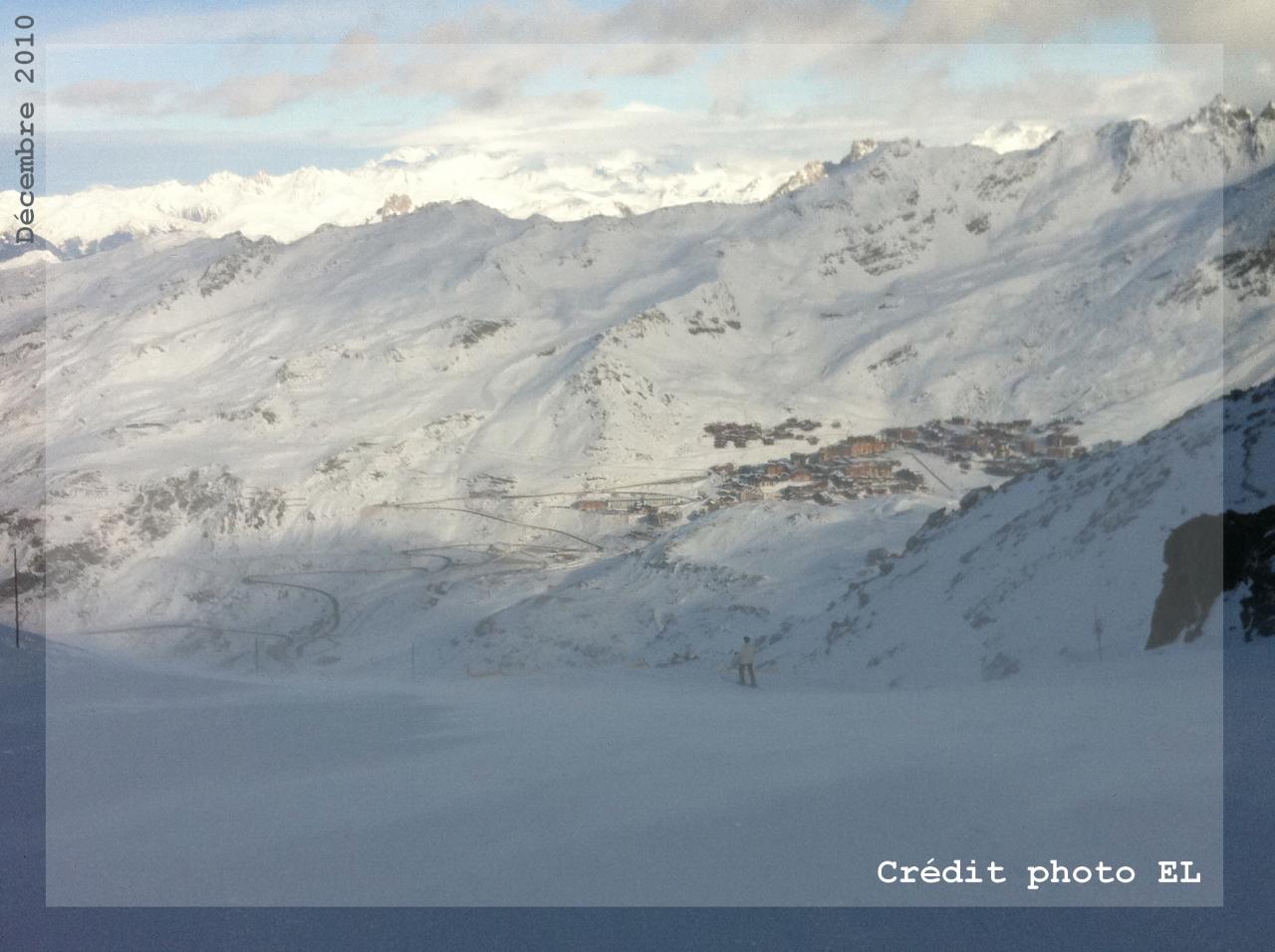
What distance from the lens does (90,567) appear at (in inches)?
2248

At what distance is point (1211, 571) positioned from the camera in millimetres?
14406

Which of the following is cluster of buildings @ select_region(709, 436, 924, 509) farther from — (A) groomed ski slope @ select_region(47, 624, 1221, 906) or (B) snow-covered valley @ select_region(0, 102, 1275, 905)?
(A) groomed ski slope @ select_region(47, 624, 1221, 906)

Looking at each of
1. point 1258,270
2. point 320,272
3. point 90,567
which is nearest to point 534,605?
point 90,567

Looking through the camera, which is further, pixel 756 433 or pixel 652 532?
pixel 756 433

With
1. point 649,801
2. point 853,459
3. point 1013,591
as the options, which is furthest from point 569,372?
point 649,801

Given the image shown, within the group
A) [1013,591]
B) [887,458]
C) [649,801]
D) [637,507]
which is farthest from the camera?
[887,458]

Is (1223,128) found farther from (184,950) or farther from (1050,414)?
(184,950)

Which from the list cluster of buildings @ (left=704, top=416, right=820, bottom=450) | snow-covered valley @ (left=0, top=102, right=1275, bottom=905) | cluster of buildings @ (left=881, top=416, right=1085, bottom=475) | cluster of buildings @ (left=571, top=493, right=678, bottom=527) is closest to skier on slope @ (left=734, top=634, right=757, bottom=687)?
snow-covered valley @ (left=0, top=102, right=1275, bottom=905)

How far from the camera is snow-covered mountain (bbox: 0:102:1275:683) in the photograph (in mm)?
48938

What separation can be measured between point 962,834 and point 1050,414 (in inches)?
2584

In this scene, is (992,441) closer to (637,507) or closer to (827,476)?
(827,476)

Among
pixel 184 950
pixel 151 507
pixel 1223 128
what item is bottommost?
pixel 184 950

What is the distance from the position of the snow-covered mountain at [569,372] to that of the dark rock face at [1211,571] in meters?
11.0

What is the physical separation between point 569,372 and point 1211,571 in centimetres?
6143
